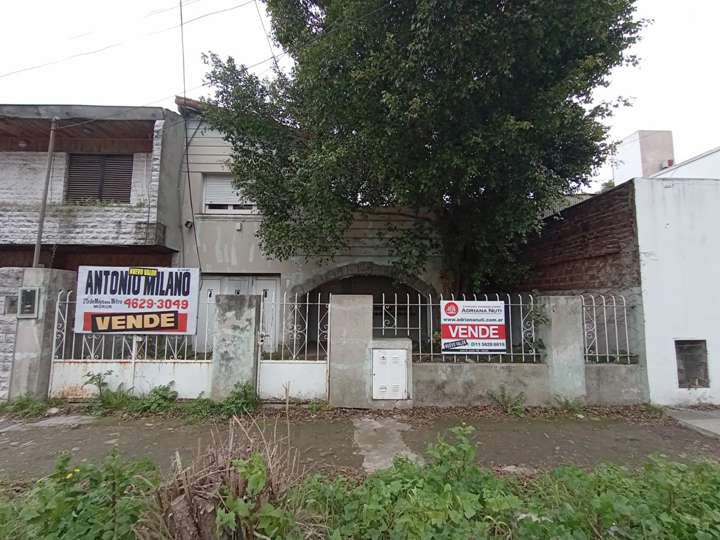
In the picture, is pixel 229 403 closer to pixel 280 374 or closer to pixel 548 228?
pixel 280 374

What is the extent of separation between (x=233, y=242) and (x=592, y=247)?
8.19 m

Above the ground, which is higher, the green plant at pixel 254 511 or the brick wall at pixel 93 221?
the brick wall at pixel 93 221

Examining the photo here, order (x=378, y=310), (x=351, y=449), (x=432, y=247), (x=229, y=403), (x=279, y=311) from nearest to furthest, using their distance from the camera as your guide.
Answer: (x=351, y=449) → (x=229, y=403) → (x=432, y=247) → (x=279, y=311) → (x=378, y=310)

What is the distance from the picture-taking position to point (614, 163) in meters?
8.48

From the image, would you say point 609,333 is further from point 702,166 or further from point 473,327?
point 702,166

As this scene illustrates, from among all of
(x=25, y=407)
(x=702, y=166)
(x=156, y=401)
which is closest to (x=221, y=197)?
(x=156, y=401)

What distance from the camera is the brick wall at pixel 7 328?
5.62 m

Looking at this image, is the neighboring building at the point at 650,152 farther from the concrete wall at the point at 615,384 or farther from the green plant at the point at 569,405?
the green plant at the point at 569,405

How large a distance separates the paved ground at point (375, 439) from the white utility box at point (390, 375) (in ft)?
1.09

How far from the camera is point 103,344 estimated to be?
584cm

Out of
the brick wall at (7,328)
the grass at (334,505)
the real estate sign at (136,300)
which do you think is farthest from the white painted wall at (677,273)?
the brick wall at (7,328)

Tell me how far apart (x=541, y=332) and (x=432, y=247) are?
3099mm

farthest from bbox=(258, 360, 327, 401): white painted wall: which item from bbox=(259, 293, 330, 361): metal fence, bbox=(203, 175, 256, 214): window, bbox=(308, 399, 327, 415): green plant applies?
bbox=(203, 175, 256, 214): window

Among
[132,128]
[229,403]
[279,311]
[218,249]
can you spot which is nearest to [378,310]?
[279,311]
